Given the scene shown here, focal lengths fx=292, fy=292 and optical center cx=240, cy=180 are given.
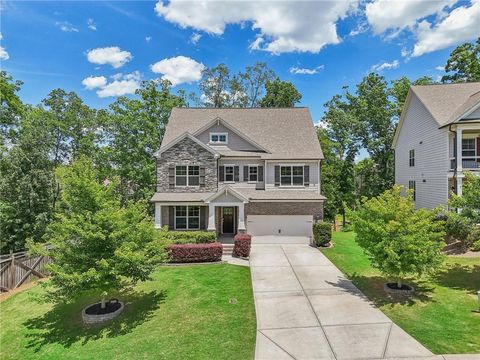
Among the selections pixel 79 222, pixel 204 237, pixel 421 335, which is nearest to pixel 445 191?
pixel 421 335

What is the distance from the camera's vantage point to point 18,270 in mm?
14453

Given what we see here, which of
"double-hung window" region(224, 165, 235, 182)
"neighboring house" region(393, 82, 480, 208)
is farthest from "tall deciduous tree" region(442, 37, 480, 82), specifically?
"double-hung window" region(224, 165, 235, 182)

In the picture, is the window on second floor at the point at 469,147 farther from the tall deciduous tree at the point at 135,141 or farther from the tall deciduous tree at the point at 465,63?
the tall deciduous tree at the point at 135,141

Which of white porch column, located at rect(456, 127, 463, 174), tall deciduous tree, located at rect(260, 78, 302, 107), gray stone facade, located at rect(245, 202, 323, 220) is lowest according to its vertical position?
gray stone facade, located at rect(245, 202, 323, 220)

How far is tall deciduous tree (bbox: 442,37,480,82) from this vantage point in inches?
1273

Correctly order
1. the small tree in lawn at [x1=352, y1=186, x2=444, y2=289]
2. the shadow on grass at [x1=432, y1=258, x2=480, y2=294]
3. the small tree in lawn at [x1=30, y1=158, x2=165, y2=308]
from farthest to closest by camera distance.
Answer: the shadow on grass at [x1=432, y1=258, x2=480, y2=294] < the small tree in lawn at [x1=352, y1=186, x2=444, y2=289] < the small tree in lawn at [x1=30, y1=158, x2=165, y2=308]

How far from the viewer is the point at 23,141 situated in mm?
22156

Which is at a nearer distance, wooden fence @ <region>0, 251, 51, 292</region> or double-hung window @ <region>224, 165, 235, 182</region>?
wooden fence @ <region>0, 251, 51, 292</region>

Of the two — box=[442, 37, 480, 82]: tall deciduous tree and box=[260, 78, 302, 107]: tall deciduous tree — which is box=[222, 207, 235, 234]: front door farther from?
box=[442, 37, 480, 82]: tall deciduous tree

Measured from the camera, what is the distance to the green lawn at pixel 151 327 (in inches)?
335

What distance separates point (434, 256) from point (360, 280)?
11.3 ft

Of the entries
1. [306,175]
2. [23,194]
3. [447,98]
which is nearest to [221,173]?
[306,175]

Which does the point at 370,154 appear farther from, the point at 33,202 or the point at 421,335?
the point at 33,202

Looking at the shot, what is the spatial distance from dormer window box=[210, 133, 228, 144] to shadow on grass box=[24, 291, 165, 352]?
44.8 ft
